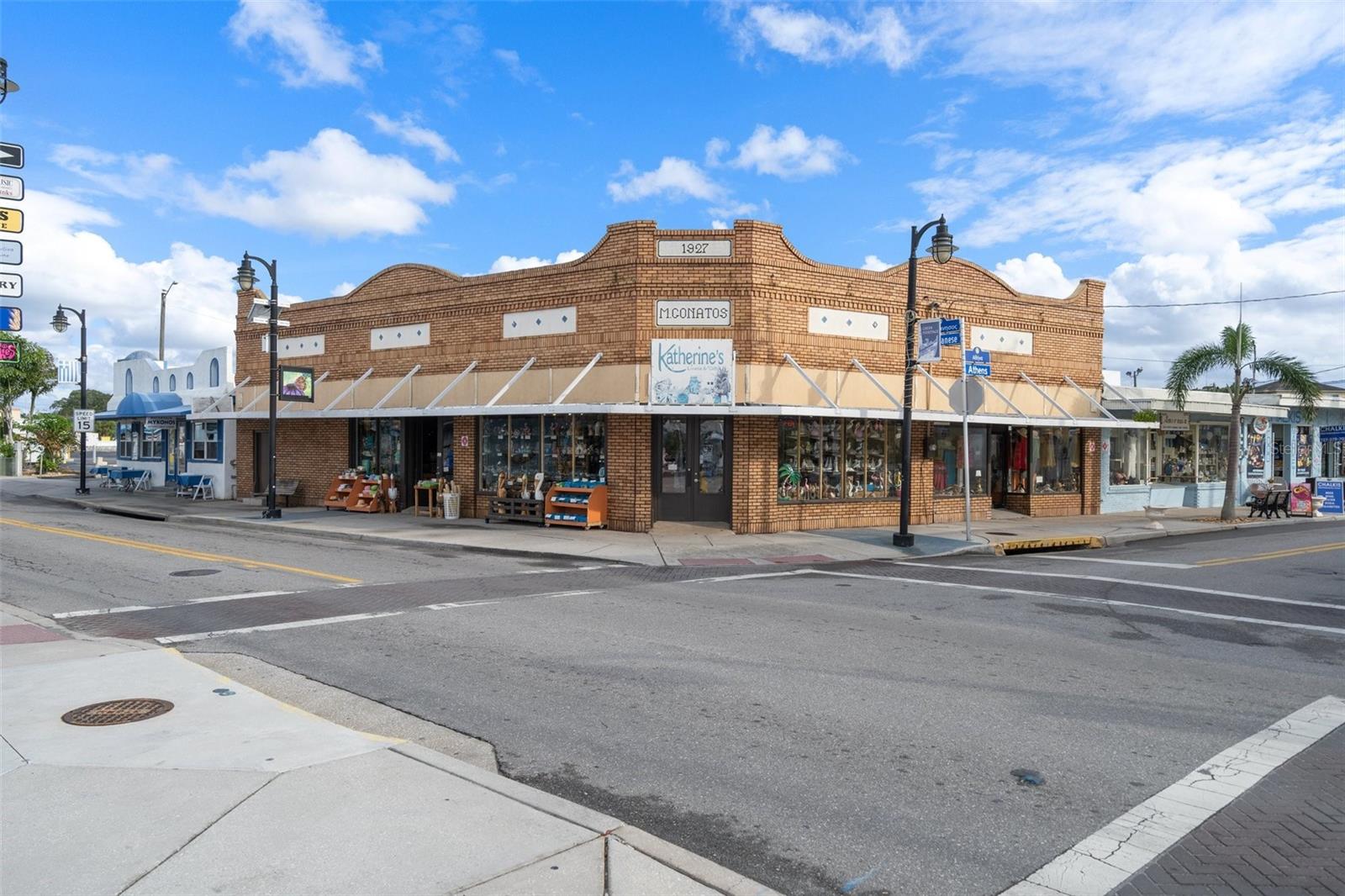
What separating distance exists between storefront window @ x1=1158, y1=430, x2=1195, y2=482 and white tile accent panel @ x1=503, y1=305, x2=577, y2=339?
751 inches

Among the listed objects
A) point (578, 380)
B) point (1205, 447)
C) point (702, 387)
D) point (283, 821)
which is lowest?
point (283, 821)

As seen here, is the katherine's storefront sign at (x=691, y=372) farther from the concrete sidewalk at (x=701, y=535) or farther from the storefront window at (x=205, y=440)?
the storefront window at (x=205, y=440)

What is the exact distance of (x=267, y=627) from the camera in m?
8.95

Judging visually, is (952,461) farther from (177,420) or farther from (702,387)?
(177,420)

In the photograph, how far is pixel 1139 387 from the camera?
25.6 meters

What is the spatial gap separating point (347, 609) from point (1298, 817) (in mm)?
8909

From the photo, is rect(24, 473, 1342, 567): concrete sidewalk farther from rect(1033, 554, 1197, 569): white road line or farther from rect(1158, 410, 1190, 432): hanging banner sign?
rect(1158, 410, 1190, 432): hanging banner sign

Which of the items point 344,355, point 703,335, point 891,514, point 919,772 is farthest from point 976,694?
point 344,355

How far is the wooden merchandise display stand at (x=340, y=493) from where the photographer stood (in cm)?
2333

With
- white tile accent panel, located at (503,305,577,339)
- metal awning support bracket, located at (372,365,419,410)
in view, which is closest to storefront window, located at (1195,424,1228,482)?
white tile accent panel, located at (503,305,577,339)

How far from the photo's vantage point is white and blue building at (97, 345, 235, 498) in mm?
28250

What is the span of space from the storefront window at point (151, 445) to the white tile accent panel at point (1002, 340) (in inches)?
1154

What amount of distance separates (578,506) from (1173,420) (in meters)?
18.7

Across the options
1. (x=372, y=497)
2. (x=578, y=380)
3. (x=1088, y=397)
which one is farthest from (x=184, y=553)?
(x=1088, y=397)
